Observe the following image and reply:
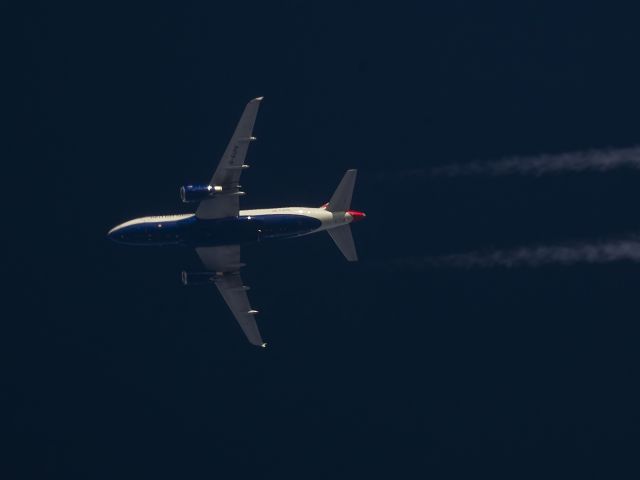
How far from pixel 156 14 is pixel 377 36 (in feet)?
72.0

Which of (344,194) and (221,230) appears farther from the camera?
(221,230)

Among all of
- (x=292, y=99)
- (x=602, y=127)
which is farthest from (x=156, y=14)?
(x=602, y=127)

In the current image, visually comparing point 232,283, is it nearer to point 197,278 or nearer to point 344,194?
point 197,278

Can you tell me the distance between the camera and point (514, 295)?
12950cm

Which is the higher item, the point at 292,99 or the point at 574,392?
the point at 292,99

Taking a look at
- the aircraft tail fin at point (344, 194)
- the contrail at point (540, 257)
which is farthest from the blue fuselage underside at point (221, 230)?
the contrail at point (540, 257)

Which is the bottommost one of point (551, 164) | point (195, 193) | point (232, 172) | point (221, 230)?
point (551, 164)

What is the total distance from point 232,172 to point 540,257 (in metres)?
30.8

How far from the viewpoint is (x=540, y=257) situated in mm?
127062

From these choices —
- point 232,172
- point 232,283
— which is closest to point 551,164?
point 232,172

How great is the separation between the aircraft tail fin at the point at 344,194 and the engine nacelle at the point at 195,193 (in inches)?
436

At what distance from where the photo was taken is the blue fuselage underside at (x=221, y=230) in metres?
120

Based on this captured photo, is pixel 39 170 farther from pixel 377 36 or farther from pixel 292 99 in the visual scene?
pixel 377 36

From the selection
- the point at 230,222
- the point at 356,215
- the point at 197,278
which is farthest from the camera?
the point at 197,278
